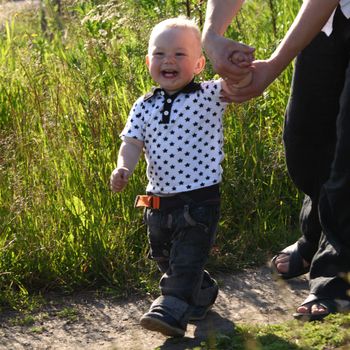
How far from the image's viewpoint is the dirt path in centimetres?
402

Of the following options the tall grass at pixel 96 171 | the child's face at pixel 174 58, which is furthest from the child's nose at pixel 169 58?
the tall grass at pixel 96 171

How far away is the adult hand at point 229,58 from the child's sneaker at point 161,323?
0.91 metres

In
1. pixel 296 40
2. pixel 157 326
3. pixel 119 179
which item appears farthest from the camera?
pixel 119 179

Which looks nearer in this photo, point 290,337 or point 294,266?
point 290,337

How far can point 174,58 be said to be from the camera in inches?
161

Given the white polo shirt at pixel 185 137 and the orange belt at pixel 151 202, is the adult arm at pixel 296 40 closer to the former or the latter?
the white polo shirt at pixel 185 137

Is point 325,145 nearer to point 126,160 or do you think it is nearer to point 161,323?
point 126,160

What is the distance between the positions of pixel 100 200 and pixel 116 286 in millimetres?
477

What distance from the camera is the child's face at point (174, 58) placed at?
4070mm

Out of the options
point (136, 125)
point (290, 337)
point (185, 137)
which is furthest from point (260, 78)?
point (290, 337)

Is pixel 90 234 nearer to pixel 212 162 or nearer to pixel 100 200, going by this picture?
pixel 100 200

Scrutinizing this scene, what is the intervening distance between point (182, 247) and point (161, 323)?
327 mm

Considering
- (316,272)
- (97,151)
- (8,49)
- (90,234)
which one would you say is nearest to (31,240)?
(90,234)

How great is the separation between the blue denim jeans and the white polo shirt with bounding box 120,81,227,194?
100 millimetres
